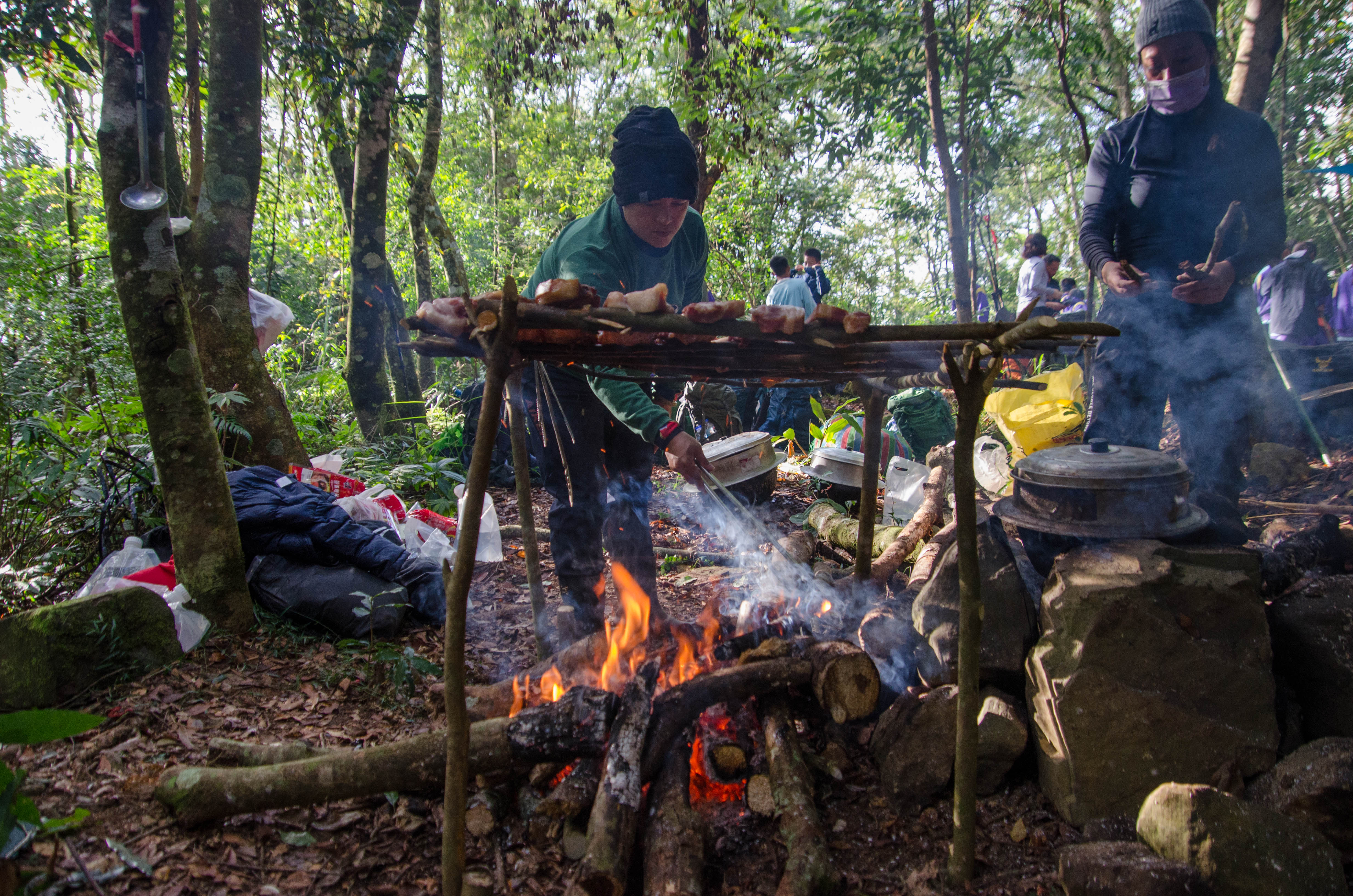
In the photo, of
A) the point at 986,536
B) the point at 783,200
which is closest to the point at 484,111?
the point at 783,200

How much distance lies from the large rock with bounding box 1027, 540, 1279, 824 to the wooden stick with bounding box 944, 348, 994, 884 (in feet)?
1.47

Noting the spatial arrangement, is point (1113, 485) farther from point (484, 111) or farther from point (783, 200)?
point (484, 111)

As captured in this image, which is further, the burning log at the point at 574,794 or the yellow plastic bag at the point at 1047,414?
the yellow plastic bag at the point at 1047,414

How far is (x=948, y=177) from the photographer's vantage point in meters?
6.82

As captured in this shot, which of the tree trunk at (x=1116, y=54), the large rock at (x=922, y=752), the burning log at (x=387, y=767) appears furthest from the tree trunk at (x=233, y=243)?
the tree trunk at (x=1116, y=54)

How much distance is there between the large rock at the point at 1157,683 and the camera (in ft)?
6.92

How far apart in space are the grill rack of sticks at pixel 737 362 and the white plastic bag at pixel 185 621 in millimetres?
2050

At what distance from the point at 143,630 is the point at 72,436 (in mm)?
2995

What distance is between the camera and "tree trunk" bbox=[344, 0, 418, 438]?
24.5 feet

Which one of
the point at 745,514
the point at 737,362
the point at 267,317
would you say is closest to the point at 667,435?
the point at 737,362

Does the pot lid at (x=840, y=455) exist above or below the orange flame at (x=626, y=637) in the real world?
above

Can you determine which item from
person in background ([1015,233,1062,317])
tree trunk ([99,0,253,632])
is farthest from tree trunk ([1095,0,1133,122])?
tree trunk ([99,0,253,632])

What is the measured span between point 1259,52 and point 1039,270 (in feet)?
15.2

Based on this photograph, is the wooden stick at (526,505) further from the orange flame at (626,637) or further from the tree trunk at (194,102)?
the tree trunk at (194,102)
